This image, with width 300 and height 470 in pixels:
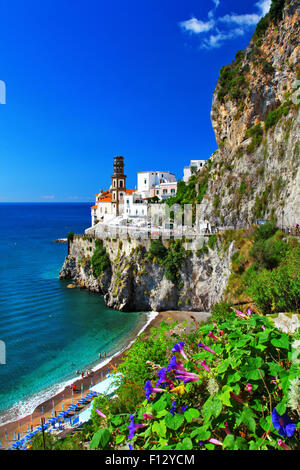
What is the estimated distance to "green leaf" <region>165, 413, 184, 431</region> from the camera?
3.24 m

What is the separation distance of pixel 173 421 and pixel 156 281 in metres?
27.3

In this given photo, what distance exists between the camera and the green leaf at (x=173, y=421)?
3.24m

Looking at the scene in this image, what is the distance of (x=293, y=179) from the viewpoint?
78.4 ft

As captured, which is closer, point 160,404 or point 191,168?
point 160,404

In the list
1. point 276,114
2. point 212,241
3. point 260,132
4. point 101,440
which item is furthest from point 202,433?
point 260,132

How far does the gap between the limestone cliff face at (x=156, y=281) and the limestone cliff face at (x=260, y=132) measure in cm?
732

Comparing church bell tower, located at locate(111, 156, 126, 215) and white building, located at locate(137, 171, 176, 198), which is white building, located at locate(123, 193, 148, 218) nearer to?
church bell tower, located at locate(111, 156, 126, 215)

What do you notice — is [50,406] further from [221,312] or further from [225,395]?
[225,395]

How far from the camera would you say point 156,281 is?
30484mm

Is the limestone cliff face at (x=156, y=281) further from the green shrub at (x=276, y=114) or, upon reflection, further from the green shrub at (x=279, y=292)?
the green shrub at (x=276, y=114)

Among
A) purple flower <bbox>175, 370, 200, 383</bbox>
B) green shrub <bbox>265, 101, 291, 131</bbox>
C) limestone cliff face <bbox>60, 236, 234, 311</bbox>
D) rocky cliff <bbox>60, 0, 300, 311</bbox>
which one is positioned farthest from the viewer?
green shrub <bbox>265, 101, 291, 131</bbox>

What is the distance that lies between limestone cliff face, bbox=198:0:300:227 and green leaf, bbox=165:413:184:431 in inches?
872

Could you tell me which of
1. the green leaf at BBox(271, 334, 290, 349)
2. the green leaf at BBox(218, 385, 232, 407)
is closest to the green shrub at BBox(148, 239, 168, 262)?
the green leaf at BBox(271, 334, 290, 349)
